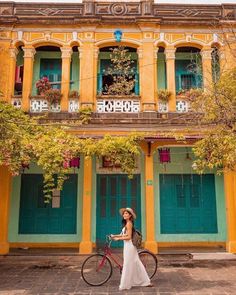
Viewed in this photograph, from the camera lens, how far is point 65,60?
11.5m

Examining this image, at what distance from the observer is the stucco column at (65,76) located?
11.1 meters

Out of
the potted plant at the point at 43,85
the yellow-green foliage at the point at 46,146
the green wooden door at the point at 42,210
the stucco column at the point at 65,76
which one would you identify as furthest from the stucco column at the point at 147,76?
the green wooden door at the point at 42,210

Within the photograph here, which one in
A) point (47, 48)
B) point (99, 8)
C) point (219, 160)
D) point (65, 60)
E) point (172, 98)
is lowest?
point (219, 160)

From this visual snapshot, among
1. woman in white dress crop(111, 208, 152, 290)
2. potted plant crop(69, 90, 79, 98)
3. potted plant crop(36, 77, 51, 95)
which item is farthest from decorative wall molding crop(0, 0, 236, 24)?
woman in white dress crop(111, 208, 152, 290)

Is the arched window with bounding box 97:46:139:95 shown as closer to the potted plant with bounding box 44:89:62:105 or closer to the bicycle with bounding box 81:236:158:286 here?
the potted plant with bounding box 44:89:62:105

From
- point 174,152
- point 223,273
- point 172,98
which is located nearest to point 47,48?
point 172,98

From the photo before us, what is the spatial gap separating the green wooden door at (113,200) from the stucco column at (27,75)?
3823mm

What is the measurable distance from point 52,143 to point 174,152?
5.64 metres

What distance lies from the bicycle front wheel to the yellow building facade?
3893 mm

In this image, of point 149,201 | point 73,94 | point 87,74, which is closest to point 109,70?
point 87,74

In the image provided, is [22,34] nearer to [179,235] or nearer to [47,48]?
[47,48]

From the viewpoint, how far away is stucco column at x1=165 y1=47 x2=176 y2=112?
1116cm

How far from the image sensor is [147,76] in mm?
11289

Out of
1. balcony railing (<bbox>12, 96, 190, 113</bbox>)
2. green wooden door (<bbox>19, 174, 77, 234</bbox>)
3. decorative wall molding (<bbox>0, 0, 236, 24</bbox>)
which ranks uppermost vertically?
decorative wall molding (<bbox>0, 0, 236, 24</bbox>)
